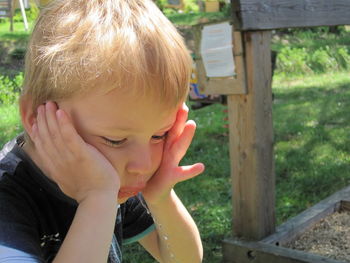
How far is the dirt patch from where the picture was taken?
3.17m

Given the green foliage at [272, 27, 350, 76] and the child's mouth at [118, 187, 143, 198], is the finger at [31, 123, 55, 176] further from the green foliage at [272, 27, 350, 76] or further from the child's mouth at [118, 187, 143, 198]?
the green foliage at [272, 27, 350, 76]

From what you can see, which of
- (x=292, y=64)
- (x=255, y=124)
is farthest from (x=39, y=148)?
(x=292, y=64)

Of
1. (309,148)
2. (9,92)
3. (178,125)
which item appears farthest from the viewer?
(9,92)

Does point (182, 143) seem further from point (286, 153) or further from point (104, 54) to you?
point (286, 153)

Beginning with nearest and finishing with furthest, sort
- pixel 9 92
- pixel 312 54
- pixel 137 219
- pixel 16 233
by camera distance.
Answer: pixel 16 233
pixel 137 219
pixel 9 92
pixel 312 54

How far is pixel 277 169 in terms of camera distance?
4.75m

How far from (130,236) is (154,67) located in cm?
64

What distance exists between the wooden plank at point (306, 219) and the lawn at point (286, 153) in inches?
9.0

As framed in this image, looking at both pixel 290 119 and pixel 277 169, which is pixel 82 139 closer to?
pixel 277 169

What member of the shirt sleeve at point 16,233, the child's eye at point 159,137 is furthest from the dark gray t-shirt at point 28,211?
the child's eye at point 159,137

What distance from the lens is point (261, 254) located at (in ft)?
9.80

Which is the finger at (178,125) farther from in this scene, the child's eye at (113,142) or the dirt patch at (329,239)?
the dirt patch at (329,239)

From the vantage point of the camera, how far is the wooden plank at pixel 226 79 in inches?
116

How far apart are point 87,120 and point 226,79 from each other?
1970 millimetres
